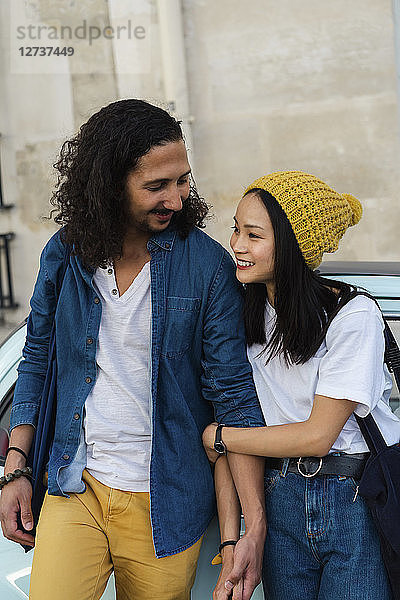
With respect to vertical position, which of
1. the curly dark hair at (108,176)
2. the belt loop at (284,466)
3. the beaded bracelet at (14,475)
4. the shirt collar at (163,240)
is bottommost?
the beaded bracelet at (14,475)

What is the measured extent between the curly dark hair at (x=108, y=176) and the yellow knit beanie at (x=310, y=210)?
0.26 m

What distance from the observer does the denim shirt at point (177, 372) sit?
6.00ft

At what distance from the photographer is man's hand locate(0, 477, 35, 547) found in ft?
6.26

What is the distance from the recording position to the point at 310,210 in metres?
1.73

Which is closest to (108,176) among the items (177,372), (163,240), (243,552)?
(163,240)

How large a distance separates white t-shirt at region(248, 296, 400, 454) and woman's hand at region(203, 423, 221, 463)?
14 centimetres

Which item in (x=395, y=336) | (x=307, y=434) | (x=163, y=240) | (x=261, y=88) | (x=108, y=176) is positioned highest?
(x=261, y=88)

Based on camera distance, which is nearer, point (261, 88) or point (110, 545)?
point (110, 545)

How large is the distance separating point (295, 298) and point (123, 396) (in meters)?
0.47

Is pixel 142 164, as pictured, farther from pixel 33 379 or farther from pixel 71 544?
pixel 71 544

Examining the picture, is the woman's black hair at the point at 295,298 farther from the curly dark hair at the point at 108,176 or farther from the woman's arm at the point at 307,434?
the curly dark hair at the point at 108,176

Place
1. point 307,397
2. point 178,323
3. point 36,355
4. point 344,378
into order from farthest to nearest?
point 36,355 < point 178,323 < point 307,397 < point 344,378

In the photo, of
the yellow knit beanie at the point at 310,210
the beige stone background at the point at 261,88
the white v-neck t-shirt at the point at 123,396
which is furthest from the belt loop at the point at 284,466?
the beige stone background at the point at 261,88

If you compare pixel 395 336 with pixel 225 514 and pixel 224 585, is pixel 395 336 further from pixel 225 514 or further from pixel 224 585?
pixel 224 585
